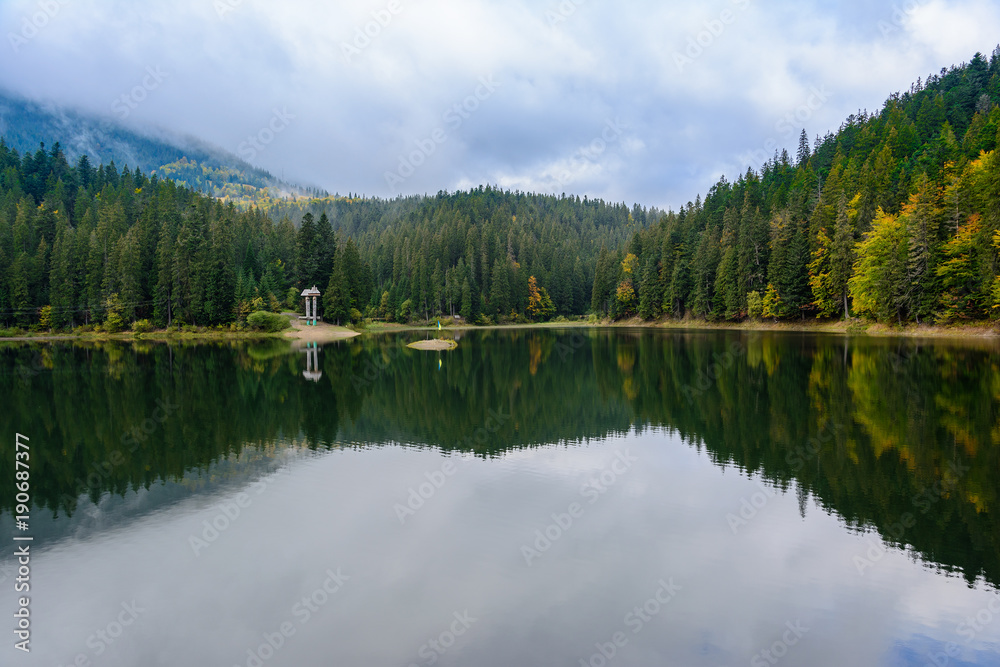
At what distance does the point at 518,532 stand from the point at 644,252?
340 ft

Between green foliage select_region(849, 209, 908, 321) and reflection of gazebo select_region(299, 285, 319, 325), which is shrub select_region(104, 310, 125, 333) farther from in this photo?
green foliage select_region(849, 209, 908, 321)

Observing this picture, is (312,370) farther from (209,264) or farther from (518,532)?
(209,264)


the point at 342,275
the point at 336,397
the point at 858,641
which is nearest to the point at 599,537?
the point at 858,641

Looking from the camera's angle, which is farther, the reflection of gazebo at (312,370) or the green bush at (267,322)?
the green bush at (267,322)

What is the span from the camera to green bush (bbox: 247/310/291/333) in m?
76.8

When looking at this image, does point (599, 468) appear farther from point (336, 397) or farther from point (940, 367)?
point (940, 367)

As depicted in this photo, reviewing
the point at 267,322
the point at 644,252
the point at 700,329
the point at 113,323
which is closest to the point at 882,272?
the point at 700,329

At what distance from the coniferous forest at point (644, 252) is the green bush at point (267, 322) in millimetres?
2091

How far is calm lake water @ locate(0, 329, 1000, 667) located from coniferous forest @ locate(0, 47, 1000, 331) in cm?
4138

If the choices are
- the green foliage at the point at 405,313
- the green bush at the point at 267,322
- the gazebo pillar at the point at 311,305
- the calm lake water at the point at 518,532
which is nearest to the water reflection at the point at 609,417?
the calm lake water at the point at 518,532

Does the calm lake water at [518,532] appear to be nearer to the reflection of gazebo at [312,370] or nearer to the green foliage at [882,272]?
the reflection of gazebo at [312,370]

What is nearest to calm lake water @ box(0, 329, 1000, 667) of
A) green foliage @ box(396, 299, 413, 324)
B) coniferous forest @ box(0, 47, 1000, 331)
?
coniferous forest @ box(0, 47, 1000, 331)

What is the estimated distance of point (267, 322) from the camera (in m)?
78.3

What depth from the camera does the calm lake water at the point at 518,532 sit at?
6.99 metres
